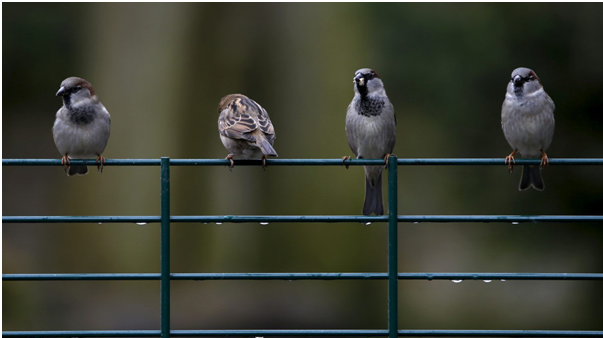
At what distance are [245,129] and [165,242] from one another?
99cm

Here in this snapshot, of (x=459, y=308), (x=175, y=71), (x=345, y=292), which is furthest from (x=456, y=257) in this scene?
(x=175, y=71)

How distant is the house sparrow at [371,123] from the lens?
4.10m

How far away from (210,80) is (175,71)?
261 mm

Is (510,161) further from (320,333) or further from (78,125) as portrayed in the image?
(78,125)

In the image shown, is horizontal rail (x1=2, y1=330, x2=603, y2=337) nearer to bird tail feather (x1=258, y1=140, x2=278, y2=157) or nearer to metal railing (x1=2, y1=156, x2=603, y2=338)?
metal railing (x1=2, y1=156, x2=603, y2=338)

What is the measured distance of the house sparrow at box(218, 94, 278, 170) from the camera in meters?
3.63

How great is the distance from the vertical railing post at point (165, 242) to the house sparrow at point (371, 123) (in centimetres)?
148

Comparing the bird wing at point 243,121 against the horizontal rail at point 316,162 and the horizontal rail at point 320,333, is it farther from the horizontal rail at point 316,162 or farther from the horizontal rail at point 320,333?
the horizontal rail at point 320,333

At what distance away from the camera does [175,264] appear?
17.8ft

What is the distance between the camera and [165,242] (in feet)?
9.29

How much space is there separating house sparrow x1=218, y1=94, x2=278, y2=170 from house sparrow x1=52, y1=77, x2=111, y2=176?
0.61 m

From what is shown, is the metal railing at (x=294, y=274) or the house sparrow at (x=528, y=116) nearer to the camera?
the metal railing at (x=294, y=274)

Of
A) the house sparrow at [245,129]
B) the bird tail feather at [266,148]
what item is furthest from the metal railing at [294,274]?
the house sparrow at [245,129]

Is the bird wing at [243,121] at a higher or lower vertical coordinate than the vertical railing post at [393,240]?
higher
